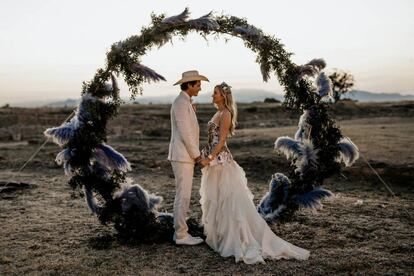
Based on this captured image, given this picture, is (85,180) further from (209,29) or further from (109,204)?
(209,29)

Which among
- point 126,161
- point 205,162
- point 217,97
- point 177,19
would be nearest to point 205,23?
point 177,19

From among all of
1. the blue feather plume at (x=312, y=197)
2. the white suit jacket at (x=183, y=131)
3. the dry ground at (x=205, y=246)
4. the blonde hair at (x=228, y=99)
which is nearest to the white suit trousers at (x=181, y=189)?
the white suit jacket at (x=183, y=131)

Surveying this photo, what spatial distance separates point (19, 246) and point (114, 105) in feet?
9.79

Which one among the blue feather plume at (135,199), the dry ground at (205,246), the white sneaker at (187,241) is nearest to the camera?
the dry ground at (205,246)

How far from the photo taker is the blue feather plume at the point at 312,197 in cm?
845

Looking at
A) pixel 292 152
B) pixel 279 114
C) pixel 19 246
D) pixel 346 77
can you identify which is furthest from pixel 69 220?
pixel 346 77

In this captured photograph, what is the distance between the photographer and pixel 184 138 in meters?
7.46

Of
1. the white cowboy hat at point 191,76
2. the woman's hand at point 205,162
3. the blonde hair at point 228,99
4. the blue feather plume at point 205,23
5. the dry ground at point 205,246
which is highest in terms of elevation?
the blue feather plume at point 205,23

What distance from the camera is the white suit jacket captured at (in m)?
7.46

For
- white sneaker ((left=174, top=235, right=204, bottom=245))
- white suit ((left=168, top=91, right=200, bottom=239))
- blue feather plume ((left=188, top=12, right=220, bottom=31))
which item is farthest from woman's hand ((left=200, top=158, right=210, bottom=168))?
blue feather plume ((left=188, top=12, right=220, bottom=31))

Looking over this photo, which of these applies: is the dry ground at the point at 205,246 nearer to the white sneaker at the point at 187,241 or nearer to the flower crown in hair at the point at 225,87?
the white sneaker at the point at 187,241

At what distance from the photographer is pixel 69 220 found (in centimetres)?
1009

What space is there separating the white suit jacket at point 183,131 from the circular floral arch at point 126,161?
2.77 ft

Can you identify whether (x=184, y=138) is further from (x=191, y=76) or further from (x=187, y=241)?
(x=187, y=241)
